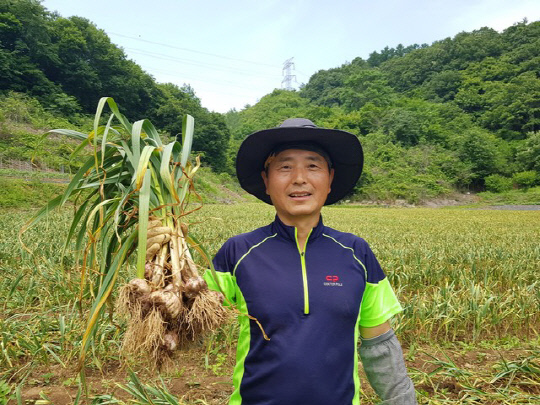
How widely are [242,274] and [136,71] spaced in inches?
2038

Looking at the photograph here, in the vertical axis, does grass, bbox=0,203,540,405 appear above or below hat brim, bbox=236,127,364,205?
below

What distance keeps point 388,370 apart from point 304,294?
0.48 m

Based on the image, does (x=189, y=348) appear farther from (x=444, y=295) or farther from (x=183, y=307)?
(x=444, y=295)

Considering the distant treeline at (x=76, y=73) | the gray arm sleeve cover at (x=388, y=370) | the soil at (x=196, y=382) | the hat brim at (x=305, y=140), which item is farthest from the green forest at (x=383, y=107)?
the gray arm sleeve cover at (x=388, y=370)

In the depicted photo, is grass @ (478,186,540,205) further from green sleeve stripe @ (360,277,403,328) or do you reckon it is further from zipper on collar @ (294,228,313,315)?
zipper on collar @ (294,228,313,315)

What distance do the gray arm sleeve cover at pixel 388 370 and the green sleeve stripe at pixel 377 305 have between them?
0.07m

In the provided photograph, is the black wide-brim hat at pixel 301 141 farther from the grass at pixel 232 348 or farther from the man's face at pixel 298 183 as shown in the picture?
the grass at pixel 232 348

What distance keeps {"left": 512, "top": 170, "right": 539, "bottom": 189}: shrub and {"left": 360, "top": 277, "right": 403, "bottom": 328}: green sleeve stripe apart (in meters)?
50.2

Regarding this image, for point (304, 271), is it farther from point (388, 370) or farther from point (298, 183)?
point (388, 370)

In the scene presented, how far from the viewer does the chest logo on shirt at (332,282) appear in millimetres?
1300

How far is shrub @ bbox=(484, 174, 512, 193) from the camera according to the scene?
4209 cm

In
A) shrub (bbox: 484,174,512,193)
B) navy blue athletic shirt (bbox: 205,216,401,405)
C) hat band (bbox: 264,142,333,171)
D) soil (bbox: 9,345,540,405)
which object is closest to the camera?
navy blue athletic shirt (bbox: 205,216,401,405)

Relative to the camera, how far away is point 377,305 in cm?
139

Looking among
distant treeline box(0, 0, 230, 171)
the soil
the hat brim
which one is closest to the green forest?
distant treeline box(0, 0, 230, 171)
